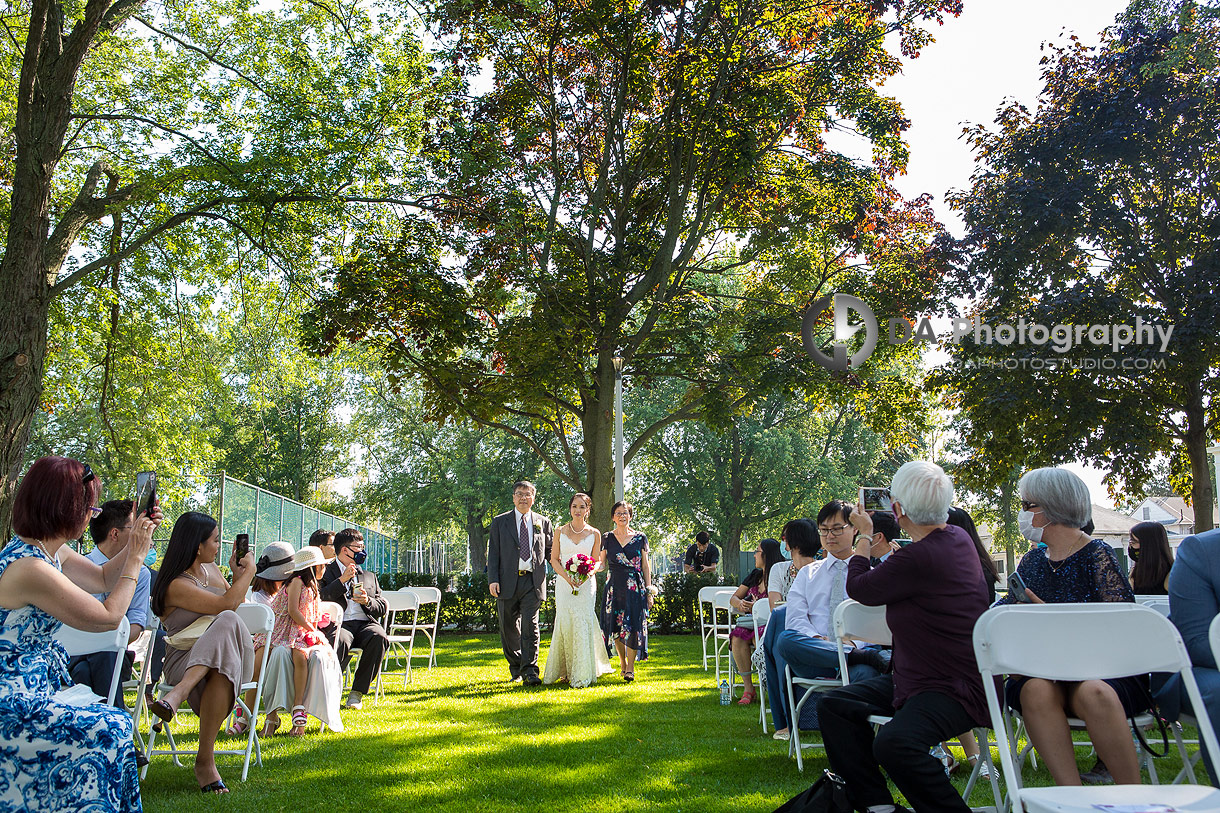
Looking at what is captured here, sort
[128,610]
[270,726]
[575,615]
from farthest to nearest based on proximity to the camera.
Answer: [575,615], [270,726], [128,610]

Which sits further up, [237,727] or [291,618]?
[291,618]

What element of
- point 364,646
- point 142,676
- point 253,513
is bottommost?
point 364,646

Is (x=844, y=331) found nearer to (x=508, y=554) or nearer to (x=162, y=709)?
(x=508, y=554)

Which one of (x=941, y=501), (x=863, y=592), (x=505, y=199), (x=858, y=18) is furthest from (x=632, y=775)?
(x=858, y=18)

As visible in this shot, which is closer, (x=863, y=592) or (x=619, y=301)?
(x=863, y=592)

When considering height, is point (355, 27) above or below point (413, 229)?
above

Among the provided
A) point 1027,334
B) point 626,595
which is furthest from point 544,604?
point 1027,334

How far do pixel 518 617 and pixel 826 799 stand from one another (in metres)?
7.85

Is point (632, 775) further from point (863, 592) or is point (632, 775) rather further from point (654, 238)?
point (654, 238)

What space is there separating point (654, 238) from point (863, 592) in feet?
45.9

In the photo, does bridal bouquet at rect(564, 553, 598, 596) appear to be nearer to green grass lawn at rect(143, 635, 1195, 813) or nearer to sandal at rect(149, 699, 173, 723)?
green grass lawn at rect(143, 635, 1195, 813)

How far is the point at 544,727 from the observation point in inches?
297

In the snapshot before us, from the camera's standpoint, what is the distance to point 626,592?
36.9 feet

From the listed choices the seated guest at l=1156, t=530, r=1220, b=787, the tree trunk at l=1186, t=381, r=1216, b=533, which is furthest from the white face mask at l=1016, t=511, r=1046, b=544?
the tree trunk at l=1186, t=381, r=1216, b=533
